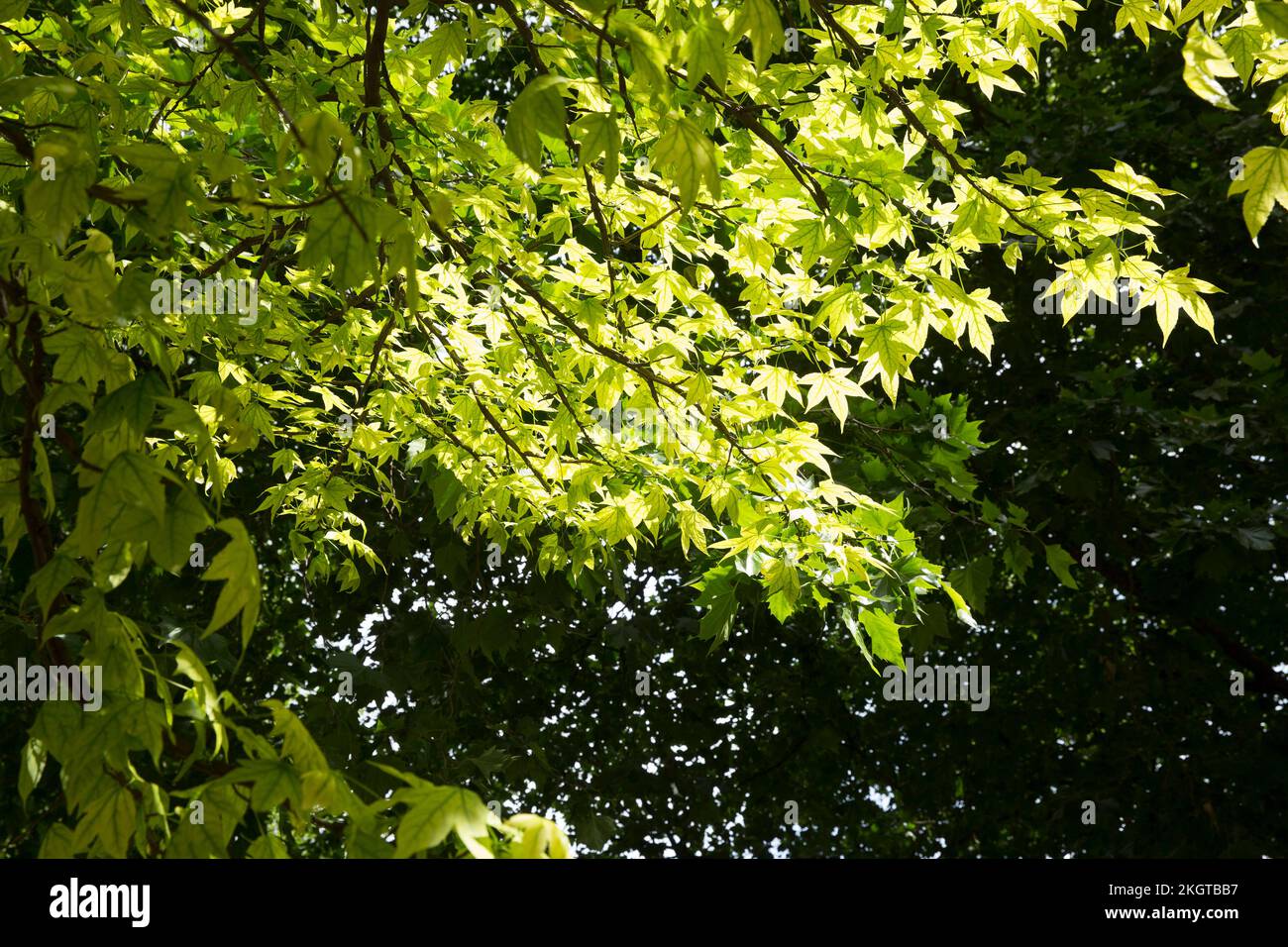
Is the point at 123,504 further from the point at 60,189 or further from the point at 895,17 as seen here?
the point at 895,17

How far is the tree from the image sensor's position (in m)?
1.56

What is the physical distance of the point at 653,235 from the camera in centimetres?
324

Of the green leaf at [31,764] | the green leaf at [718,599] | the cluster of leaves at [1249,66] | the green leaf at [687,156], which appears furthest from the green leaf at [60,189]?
the green leaf at [718,599]

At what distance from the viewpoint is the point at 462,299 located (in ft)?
13.0

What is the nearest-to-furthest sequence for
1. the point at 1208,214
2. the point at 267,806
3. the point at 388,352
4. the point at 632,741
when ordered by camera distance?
the point at 267,806 < the point at 388,352 < the point at 1208,214 < the point at 632,741

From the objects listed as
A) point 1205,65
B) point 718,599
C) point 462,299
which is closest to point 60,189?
point 1205,65

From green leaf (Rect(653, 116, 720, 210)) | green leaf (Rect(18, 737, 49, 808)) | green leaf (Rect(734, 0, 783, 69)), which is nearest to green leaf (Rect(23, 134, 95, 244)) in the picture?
green leaf (Rect(18, 737, 49, 808))

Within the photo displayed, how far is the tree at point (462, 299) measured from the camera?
5.12ft

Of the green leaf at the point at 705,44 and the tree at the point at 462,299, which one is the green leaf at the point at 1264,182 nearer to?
the tree at the point at 462,299

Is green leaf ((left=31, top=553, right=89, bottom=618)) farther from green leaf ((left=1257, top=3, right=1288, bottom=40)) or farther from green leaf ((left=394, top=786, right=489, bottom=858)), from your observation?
green leaf ((left=1257, top=3, right=1288, bottom=40))

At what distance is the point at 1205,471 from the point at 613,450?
4.67 metres
